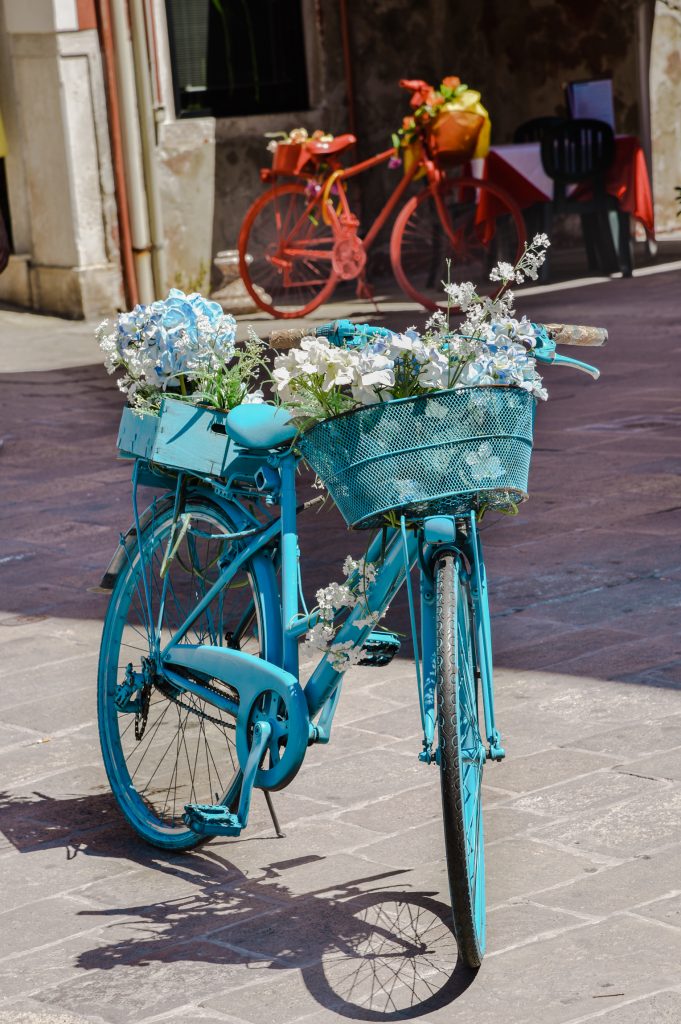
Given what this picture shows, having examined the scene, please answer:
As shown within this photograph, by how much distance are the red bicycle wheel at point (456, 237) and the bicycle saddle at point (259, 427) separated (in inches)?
350

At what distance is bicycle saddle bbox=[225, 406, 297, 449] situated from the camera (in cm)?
344

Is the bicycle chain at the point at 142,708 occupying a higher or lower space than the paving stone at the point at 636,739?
higher

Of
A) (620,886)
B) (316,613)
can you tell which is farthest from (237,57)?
(620,886)

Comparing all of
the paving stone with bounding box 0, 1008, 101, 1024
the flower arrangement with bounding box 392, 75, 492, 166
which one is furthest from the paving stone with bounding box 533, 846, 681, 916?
the flower arrangement with bounding box 392, 75, 492, 166

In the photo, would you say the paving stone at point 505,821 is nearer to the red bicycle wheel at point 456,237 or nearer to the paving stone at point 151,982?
the paving stone at point 151,982

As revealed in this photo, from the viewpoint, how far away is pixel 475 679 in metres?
3.27

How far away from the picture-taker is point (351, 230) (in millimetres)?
12422

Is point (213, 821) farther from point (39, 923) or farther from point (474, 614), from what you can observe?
point (474, 614)

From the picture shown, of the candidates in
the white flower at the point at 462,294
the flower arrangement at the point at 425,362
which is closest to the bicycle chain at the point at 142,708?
the flower arrangement at the point at 425,362

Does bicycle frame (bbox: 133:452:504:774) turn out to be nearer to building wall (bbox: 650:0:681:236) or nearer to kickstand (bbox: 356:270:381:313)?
kickstand (bbox: 356:270:381:313)

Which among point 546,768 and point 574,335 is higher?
point 574,335

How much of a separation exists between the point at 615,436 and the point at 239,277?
255 inches

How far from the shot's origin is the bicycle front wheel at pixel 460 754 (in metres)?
2.98

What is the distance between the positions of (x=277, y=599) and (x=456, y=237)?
9.76 metres
